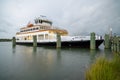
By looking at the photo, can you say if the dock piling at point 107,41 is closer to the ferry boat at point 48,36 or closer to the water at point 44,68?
the ferry boat at point 48,36

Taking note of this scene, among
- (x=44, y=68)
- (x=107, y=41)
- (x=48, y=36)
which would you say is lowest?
(x=44, y=68)

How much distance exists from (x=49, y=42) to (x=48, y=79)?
70.3ft

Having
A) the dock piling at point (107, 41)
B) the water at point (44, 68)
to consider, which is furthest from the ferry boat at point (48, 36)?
the water at point (44, 68)

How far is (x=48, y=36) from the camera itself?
1170 inches

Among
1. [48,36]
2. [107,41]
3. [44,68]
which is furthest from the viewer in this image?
[48,36]

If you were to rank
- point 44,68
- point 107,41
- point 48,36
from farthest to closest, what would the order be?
point 48,36 < point 107,41 < point 44,68

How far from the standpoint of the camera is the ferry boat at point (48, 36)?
24.1 m

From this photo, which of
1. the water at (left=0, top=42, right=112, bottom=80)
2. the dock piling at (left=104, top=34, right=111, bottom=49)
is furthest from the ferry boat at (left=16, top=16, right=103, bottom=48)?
the water at (left=0, top=42, right=112, bottom=80)

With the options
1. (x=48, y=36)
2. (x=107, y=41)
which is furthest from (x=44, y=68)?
(x=48, y=36)

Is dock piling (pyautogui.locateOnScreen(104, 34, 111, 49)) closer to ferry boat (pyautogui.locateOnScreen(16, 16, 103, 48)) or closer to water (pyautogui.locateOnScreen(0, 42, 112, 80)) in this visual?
ferry boat (pyautogui.locateOnScreen(16, 16, 103, 48))

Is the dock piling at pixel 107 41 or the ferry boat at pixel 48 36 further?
the ferry boat at pixel 48 36

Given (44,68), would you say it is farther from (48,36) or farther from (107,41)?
(48,36)

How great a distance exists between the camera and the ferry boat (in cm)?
2411

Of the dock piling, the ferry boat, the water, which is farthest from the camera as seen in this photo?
the ferry boat
